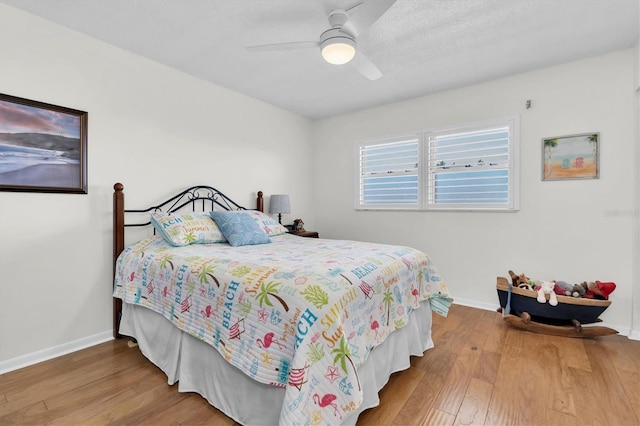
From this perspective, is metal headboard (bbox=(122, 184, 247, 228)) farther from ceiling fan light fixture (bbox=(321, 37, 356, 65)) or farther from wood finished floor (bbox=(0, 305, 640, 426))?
ceiling fan light fixture (bbox=(321, 37, 356, 65))

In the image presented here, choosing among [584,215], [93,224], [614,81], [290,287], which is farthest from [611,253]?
[93,224]

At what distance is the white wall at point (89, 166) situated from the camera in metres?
2.11

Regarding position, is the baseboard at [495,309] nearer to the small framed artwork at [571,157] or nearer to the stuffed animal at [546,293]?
the stuffed animal at [546,293]

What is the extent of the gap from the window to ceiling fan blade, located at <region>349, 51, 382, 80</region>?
150 cm

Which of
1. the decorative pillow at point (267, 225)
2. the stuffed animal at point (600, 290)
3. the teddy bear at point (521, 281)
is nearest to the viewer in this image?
the stuffed animal at point (600, 290)

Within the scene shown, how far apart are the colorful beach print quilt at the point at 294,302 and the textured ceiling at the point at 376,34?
1674 mm

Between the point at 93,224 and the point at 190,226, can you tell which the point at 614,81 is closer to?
the point at 190,226

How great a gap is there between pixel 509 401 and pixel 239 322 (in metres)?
1.57

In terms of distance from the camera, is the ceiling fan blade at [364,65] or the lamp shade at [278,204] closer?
the ceiling fan blade at [364,65]

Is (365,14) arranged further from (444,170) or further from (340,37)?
(444,170)

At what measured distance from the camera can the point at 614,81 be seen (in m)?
2.67

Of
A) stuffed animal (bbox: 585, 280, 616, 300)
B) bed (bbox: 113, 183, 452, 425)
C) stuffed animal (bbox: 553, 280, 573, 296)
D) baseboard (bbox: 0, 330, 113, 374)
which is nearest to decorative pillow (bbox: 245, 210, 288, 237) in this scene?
bed (bbox: 113, 183, 452, 425)

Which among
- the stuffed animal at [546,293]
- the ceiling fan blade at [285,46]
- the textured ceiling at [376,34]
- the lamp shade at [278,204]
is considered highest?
the textured ceiling at [376,34]

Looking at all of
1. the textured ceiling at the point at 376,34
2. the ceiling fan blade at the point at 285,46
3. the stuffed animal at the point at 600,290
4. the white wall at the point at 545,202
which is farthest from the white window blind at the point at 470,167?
the ceiling fan blade at the point at 285,46
